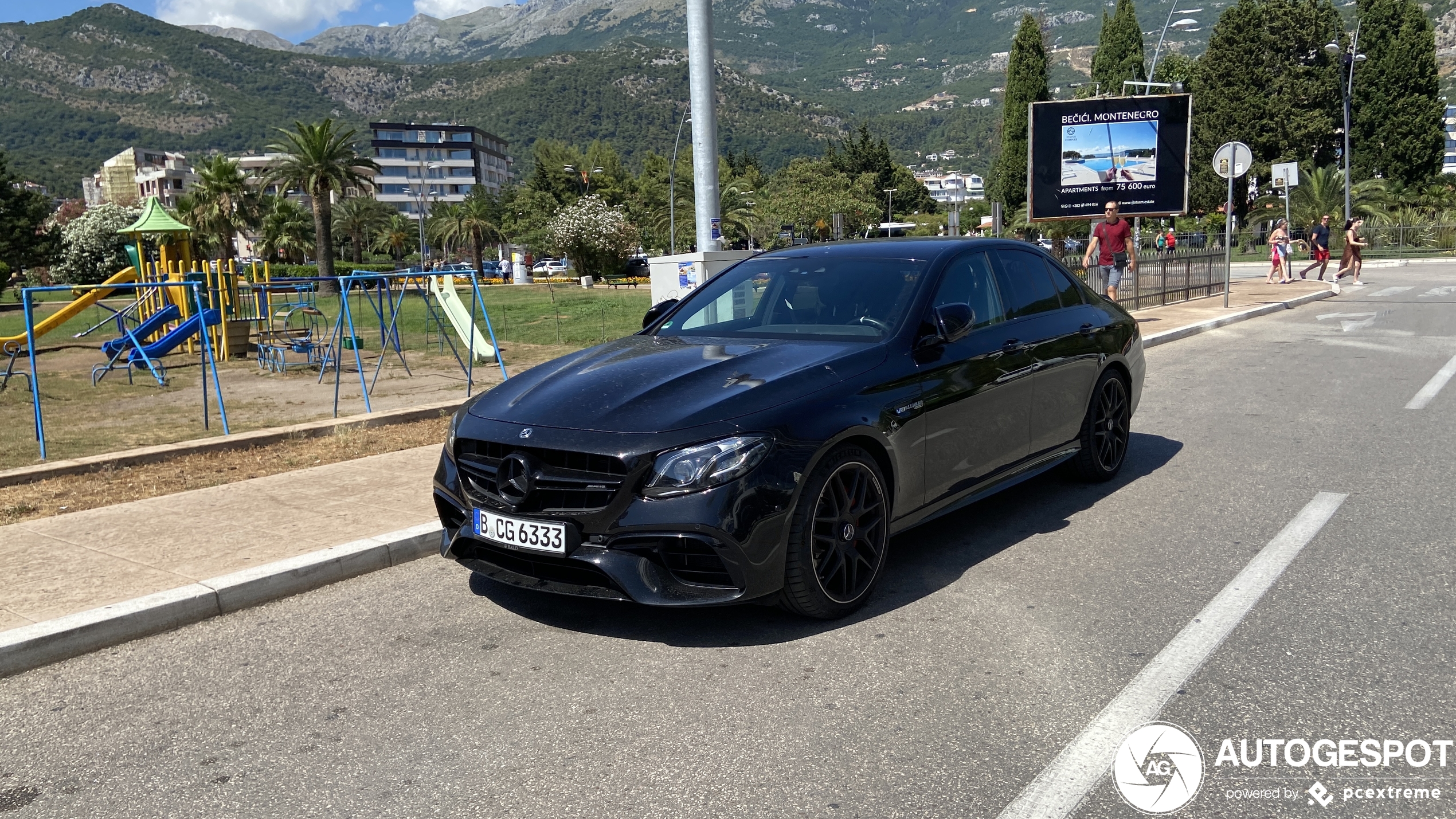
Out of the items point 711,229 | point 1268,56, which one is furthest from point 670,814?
point 1268,56

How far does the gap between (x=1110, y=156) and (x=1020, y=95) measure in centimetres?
4340

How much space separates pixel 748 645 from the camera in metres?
4.21

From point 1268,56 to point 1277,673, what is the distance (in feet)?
221

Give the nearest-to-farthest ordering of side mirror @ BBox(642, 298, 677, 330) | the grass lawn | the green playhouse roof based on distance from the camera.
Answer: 1. side mirror @ BBox(642, 298, 677, 330)
2. the grass lawn
3. the green playhouse roof

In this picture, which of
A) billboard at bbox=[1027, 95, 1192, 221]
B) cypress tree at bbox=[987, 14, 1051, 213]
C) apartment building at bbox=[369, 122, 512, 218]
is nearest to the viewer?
billboard at bbox=[1027, 95, 1192, 221]

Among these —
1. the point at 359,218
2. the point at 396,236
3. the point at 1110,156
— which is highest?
the point at 359,218

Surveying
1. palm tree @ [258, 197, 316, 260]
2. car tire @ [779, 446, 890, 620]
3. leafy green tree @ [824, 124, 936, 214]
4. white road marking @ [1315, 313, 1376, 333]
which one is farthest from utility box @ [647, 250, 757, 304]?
leafy green tree @ [824, 124, 936, 214]

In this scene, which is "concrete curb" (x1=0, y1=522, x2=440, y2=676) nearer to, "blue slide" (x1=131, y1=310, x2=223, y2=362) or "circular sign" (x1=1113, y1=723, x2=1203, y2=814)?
"circular sign" (x1=1113, y1=723, x2=1203, y2=814)

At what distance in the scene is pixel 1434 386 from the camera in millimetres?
10109

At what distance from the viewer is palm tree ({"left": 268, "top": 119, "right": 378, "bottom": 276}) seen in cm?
5075

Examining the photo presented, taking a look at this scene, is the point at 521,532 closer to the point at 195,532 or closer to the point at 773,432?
the point at 773,432

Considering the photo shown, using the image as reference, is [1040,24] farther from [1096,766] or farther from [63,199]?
[63,199]

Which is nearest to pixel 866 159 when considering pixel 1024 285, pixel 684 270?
pixel 684 270
